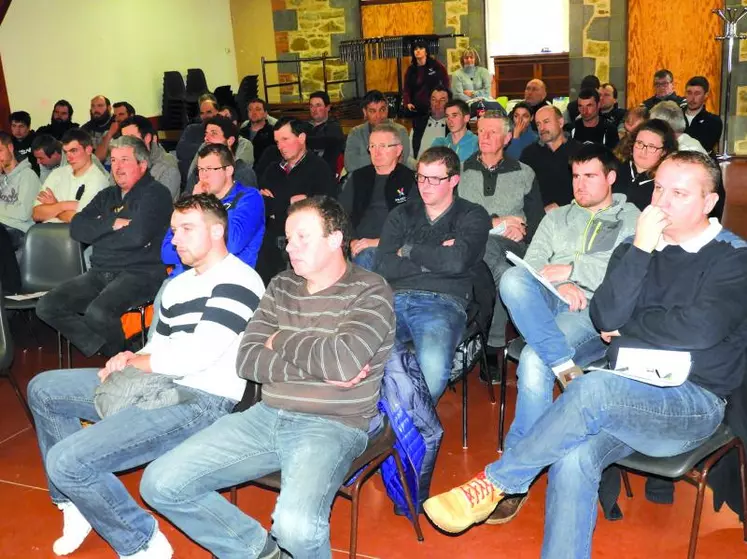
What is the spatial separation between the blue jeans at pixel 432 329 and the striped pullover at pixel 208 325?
0.60m

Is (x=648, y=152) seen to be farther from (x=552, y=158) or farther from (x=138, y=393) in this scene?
(x=138, y=393)

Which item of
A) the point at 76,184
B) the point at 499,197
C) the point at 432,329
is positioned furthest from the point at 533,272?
the point at 76,184

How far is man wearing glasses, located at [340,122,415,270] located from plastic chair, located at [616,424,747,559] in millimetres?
2142

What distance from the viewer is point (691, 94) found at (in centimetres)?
771

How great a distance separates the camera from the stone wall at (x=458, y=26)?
37.2 ft

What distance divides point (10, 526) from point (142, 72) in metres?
9.35

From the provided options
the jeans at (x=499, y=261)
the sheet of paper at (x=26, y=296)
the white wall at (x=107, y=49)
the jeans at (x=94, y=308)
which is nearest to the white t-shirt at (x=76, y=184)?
the sheet of paper at (x=26, y=296)

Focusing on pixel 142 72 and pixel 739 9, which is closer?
pixel 739 9

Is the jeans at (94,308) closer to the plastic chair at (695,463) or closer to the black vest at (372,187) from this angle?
the black vest at (372,187)

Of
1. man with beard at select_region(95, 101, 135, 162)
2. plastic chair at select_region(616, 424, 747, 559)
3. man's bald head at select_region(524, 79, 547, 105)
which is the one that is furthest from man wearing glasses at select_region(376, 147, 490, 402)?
man's bald head at select_region(524, 79, 547, 105)

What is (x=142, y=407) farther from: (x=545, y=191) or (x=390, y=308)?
(x=545, y=191)

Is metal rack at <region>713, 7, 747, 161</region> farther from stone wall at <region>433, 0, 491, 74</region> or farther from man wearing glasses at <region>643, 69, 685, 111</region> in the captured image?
stone wall at <region>433, 0, 491, 74</region>

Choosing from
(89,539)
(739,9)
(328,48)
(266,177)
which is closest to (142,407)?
(89,539)

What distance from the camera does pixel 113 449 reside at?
2.36 m
